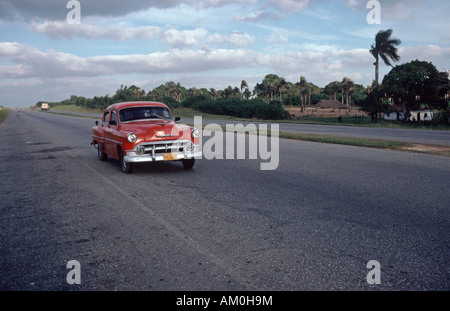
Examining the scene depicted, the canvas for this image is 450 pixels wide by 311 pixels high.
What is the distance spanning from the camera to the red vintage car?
854 cm

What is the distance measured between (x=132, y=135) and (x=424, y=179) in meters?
6.41

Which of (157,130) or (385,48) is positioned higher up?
(385,48)

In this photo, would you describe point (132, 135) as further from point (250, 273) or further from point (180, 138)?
point (250, 273)

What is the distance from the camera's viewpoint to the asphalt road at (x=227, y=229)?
3.44 metres

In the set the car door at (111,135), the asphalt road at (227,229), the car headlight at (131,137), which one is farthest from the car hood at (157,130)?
the asphalt road at (227,229)

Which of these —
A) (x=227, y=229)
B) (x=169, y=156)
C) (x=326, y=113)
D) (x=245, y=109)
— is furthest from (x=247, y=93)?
(x=227, y=229)

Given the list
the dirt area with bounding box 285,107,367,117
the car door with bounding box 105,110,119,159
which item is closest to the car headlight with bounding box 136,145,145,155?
the car door with bounding box 105,110,119,159

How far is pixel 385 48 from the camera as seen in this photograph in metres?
44.8

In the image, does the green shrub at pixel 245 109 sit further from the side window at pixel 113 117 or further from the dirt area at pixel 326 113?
the side window at pixel 113 117

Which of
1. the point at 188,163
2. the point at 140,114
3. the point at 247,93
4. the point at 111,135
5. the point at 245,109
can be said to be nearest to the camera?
the point at 188,163

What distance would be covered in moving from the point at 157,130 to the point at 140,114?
4.73 feet

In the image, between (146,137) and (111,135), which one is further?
(111,135)

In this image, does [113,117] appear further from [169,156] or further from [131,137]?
[169,156]
